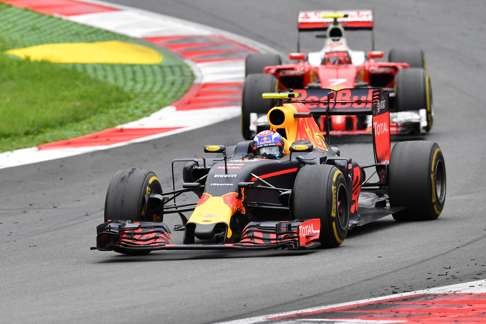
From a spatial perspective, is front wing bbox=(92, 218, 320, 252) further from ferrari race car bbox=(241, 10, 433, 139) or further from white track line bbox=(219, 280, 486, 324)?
→ ferrari race car bbox=(241, 10, 433, 139)

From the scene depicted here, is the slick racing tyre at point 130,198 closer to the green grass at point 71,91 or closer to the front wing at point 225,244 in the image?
the front wing at point 225,244

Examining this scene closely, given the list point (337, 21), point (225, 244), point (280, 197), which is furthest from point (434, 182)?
point (337, 21)

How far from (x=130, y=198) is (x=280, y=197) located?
4.74 ft

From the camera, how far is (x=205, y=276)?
11.8 m

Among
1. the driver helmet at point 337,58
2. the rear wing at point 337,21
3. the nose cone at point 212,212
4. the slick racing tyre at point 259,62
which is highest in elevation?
the rear wing at point 337,21

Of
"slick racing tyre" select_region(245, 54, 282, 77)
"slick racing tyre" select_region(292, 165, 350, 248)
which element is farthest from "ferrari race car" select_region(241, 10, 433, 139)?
"slick racing tyre" select_region(292, 165, 350, 248)

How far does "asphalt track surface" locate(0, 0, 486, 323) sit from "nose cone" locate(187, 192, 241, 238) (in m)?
0.29

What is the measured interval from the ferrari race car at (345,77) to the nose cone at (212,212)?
8.42 m

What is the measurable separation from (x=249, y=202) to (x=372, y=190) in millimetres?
2444

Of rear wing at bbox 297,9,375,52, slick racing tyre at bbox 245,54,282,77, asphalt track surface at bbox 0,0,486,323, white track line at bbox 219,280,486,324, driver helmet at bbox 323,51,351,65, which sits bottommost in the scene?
asphalt track surface at bbox 0,0,486,323

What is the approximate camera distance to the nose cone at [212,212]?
41.9 feet

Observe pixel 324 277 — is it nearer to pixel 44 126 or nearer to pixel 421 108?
pixel 421 108

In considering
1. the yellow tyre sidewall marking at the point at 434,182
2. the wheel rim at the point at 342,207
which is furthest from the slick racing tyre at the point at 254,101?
the wheel rim at the point at 342,207

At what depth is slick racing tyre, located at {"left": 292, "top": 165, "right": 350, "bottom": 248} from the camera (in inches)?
508
